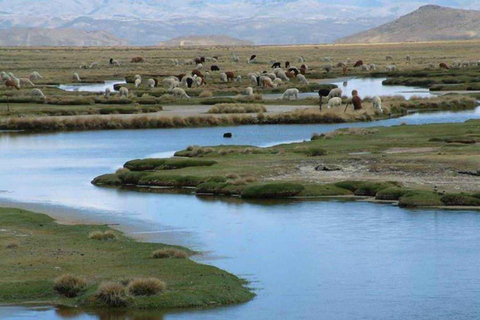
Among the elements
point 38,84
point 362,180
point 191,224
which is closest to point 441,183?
point 362,180

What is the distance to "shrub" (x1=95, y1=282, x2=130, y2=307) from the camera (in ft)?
53.4

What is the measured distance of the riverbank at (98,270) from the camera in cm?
1662

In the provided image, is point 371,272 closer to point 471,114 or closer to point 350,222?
point 350,222

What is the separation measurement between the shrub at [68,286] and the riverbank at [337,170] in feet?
38.4

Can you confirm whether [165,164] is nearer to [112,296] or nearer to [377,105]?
[112,296]

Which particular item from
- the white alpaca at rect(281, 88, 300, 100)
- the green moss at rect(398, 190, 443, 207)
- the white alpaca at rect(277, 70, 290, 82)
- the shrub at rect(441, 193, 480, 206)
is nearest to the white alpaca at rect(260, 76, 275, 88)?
the white alpaca at rect(277, 70, 290, 82)

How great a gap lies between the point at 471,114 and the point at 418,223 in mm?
29779

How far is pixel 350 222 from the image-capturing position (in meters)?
24.5

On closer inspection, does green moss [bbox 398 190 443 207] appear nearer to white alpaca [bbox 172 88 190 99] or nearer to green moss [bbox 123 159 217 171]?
green moss [bbox 123 159 217 171]

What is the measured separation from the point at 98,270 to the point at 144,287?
200 centimetres

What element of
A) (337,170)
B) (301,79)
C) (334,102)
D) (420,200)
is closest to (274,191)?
(337,170)

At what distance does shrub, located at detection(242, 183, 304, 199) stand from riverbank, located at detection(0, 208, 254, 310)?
652 centimetres

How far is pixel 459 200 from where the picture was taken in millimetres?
26266

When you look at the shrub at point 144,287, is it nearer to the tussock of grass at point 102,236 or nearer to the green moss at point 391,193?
the tussock of grass at point 102,236
